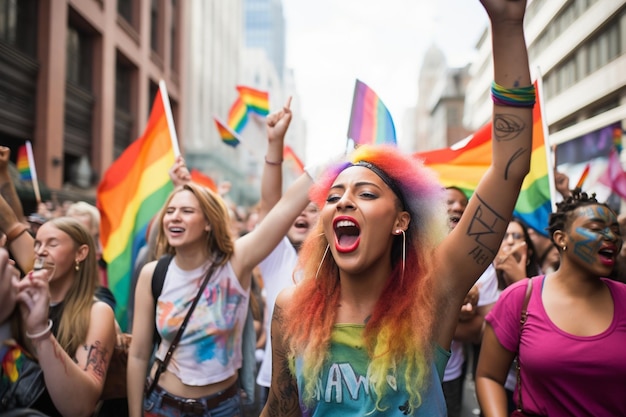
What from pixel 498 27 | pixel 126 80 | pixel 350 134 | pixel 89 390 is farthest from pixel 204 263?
pixel 126 80

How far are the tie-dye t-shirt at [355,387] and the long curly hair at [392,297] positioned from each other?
26mm

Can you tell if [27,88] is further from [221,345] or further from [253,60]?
[253,60]

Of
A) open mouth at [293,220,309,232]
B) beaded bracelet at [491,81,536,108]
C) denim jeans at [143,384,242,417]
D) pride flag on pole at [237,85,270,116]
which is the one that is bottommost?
denim jeans at [143,384,242,417]

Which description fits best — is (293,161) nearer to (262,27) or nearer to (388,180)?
(388,180)

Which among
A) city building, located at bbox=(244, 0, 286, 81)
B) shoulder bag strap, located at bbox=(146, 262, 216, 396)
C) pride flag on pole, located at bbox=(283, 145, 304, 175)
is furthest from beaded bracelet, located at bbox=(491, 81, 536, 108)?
city building, located at bbox=(244, 0, 286, 81)

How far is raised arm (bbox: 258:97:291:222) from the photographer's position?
3254 mm

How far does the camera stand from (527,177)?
14.2ft

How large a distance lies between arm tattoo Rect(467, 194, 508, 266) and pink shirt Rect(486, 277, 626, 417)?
0.84 metres

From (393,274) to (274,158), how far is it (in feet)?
5.11

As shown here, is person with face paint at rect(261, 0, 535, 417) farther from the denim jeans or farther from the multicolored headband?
the denim jeans

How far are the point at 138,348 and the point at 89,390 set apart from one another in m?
0.59

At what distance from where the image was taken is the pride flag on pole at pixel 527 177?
420 cm

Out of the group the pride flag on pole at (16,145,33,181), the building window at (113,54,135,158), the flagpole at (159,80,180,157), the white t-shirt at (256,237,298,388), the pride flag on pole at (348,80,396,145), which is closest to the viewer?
the white t-shirt at (256,237,298,388)

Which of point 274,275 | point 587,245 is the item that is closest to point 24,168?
point 274,275
